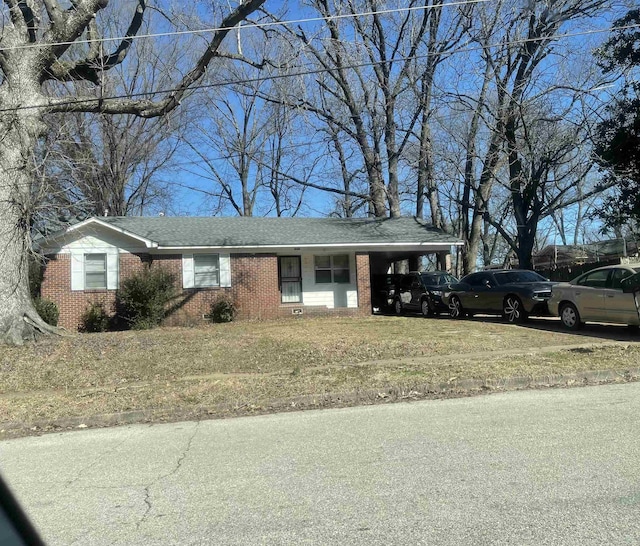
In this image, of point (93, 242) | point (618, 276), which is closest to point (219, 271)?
point (93, 242)

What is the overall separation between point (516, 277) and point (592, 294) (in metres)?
4.17

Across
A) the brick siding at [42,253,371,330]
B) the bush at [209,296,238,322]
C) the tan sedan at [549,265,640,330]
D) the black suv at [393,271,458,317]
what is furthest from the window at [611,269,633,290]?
the bush at [209,296,238,322]

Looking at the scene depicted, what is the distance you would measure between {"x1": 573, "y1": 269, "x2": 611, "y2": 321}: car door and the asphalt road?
660 cm

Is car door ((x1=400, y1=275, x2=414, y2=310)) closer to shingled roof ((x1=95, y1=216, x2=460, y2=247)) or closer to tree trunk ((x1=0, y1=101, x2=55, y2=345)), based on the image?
shingled roof ((x1=95, y1=216, x2=460, y2=247))

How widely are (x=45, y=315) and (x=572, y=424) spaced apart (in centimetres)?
1609

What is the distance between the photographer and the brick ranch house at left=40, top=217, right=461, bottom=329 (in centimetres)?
1928

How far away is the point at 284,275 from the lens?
22281 millimetres

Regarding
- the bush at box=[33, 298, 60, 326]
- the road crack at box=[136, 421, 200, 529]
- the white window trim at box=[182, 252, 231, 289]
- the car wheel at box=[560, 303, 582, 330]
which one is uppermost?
the white window trim at box=[182, 252, 231, 289]

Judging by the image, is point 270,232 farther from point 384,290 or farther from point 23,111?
point 23,111

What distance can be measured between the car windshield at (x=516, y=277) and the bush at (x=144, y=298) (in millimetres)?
10954

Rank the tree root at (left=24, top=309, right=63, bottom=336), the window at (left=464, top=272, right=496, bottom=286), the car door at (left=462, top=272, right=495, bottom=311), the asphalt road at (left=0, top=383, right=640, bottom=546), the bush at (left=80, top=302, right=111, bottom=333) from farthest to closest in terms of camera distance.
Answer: the bush at (left=80, top=302, right=111, bottom=333) < the window at (left=464, top=272, right=496, bottom=286) < the car door at (left=462, top=272, right=495, bottom=311) < the tree root at (left=24, top=309, right=63, bottom=336) < the asphalt road at (left=0, top=383, right=640, bottom=546)

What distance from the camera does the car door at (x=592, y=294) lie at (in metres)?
13.5

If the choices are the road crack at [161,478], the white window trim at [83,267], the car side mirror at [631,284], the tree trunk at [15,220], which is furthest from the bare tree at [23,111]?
the car side mirror at [631,284]

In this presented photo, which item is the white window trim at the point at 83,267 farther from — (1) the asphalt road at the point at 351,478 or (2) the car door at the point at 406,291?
(1) the asphalt road at the point at 351,478
